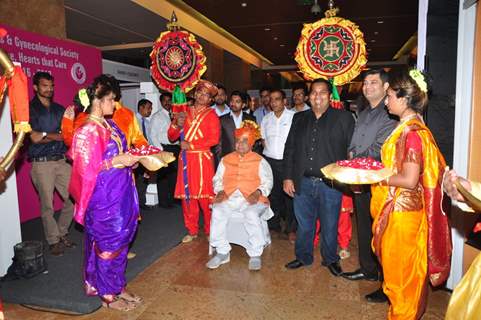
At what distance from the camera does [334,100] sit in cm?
353

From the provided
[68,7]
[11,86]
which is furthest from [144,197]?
[68,7]

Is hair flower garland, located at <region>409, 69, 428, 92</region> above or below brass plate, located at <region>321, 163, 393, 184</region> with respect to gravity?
above

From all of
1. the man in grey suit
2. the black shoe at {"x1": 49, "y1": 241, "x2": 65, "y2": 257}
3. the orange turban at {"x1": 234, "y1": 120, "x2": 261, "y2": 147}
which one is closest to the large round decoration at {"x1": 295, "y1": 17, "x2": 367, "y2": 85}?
the man in grey suit

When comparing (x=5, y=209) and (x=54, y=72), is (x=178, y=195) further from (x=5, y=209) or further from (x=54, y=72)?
(x=54, y=72)

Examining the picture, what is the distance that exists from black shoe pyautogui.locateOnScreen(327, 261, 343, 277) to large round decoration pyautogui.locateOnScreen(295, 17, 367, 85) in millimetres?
1706

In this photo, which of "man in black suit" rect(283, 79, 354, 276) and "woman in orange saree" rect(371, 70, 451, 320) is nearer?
"woman in orange saree" rect(371, 70, 451, 320)

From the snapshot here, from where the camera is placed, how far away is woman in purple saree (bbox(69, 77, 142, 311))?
260 cm

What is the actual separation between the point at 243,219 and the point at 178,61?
1.86 metres

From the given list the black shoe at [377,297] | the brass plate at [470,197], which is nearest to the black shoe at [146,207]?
Answer: the black shoe at [377,297]

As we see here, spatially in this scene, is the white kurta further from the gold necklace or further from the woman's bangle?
the gold necklace

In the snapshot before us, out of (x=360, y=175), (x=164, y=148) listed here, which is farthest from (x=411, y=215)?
(x=164, y=148)

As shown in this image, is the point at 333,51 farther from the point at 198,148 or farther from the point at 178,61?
the point at 198,148

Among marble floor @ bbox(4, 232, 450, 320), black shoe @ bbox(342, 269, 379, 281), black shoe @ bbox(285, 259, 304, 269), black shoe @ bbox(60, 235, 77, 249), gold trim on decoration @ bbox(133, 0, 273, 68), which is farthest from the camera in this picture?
gold trim on decoration @ bbox(133, 0, 273, 68)

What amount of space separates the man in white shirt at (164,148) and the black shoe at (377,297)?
3.51m
